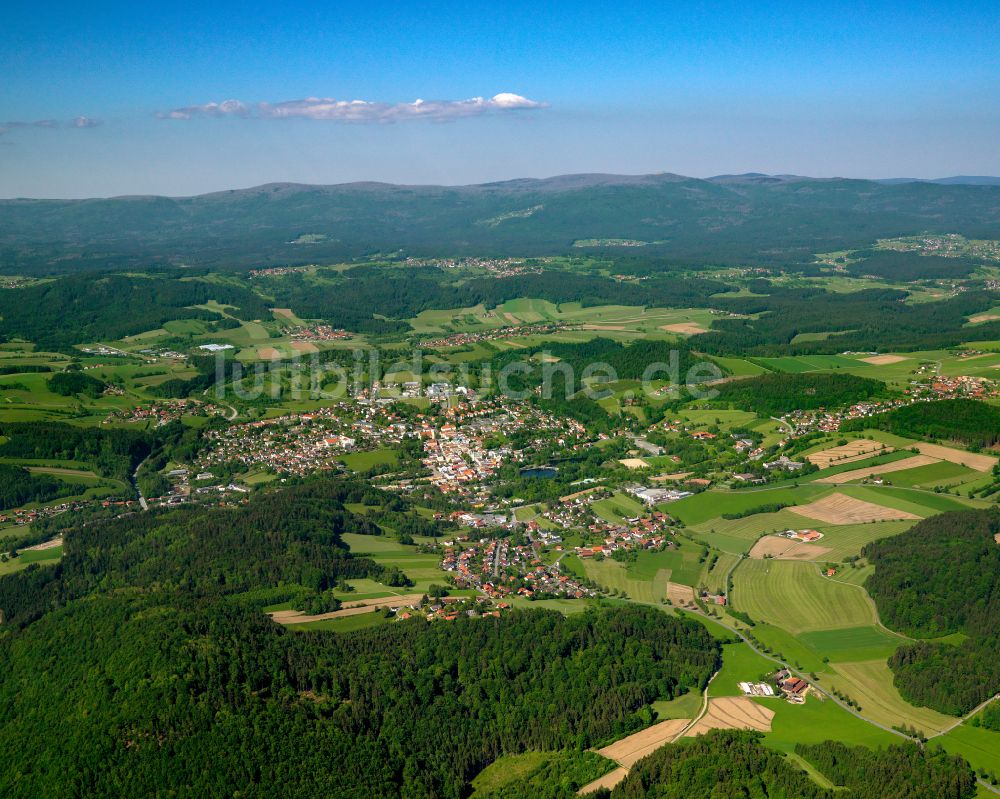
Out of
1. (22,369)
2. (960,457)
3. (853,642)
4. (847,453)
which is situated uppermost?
(22,369)

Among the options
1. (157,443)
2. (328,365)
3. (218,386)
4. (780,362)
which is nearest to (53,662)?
(157,443)

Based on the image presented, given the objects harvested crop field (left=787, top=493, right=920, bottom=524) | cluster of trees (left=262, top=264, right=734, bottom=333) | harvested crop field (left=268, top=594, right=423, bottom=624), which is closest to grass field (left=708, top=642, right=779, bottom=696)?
harvested crop field (left=268, top=594, right=423, bottom=624)

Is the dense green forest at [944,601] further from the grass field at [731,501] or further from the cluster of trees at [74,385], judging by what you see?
the cluster of trees at [74,385]

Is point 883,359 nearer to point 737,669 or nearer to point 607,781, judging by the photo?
point 737,669

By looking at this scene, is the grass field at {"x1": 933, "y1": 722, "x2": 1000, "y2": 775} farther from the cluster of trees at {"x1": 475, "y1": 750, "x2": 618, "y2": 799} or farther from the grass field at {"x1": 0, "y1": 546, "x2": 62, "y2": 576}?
the grass field at {"x1": 0, "y1": 546, "x2": 62, "y2": 576}

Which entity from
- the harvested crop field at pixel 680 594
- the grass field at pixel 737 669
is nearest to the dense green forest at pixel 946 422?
the harvested crop field at pixel 680 594

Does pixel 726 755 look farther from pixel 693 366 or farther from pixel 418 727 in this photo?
pixel 693 366

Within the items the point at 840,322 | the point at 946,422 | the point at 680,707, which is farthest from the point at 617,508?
the point at 840,322

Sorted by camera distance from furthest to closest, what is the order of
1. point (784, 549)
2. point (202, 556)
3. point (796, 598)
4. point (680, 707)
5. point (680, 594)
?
point (784, 549), point (202, 556), point (680, 594), point (796, 598), point (680, 707)
